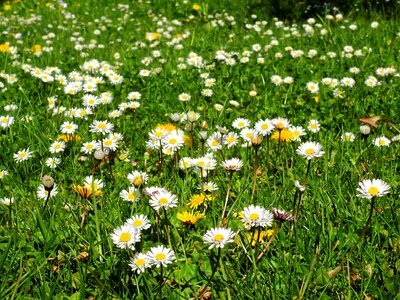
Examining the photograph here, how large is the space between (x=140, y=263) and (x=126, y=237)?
0.11m

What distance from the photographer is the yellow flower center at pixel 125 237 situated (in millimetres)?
1667

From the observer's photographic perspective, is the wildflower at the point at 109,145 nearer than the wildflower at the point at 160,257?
No

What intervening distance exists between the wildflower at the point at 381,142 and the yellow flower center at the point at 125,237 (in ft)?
5.54

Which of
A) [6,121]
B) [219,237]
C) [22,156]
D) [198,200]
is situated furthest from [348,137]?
[6,121]

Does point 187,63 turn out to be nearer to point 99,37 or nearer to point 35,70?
point 35,70

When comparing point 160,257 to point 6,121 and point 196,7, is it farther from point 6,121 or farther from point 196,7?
point 196,7

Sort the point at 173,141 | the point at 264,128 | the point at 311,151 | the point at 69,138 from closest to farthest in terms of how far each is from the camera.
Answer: the point at 311,151 < the point at 173,141 < the point at 264,128 < the point at 69,138

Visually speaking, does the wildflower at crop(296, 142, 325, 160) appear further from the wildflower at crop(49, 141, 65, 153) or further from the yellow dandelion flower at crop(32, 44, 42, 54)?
the yellow dandelion flower at crop(32, 44, 42, 54)

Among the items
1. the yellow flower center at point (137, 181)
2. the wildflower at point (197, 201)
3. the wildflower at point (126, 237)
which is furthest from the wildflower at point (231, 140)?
the wildflower at point (126, 237)

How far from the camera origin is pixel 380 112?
3.35 meters

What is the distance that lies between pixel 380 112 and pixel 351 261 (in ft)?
6.21

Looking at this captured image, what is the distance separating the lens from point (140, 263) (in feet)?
5.32

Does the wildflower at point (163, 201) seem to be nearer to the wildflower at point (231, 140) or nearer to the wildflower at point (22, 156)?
the wildflower at point (231, 140)

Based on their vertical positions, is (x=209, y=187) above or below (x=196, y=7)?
below
